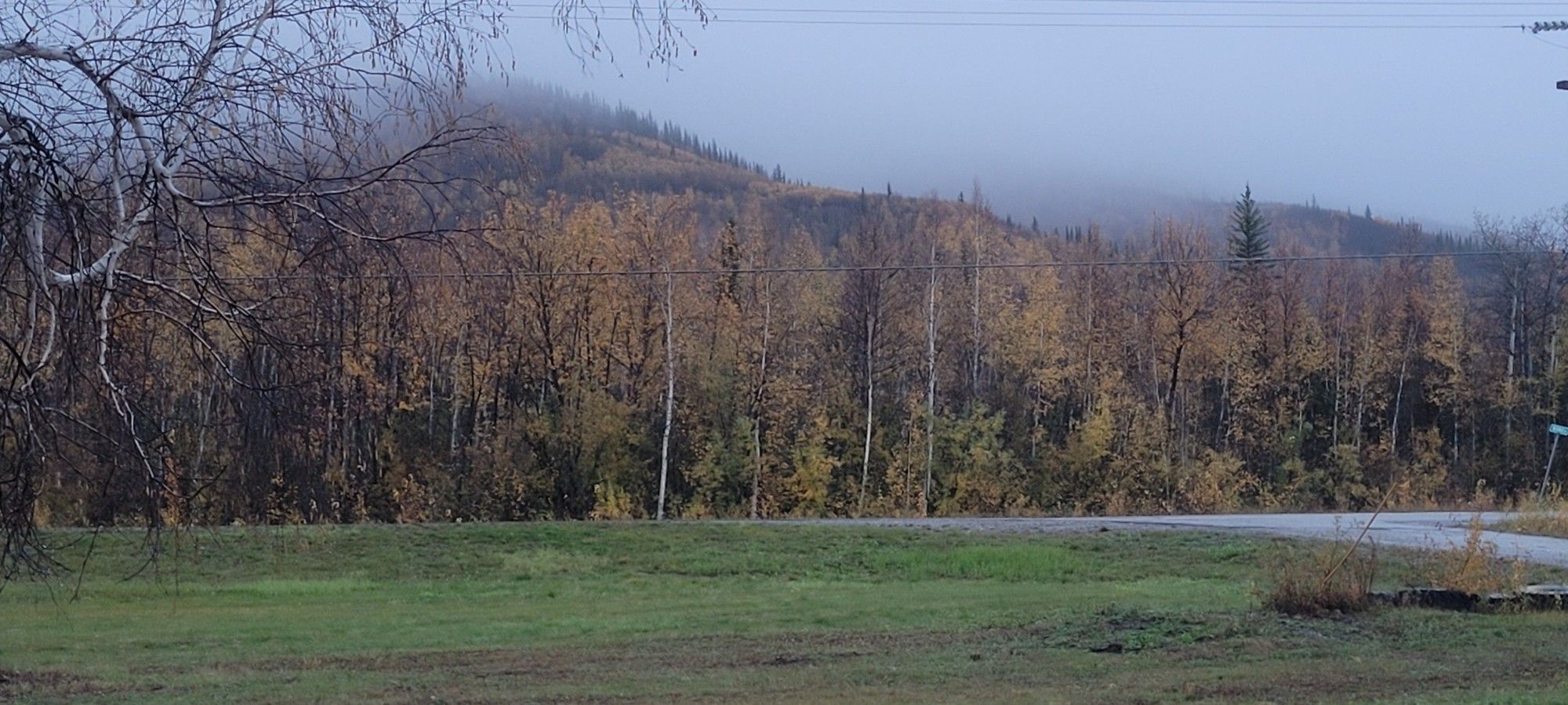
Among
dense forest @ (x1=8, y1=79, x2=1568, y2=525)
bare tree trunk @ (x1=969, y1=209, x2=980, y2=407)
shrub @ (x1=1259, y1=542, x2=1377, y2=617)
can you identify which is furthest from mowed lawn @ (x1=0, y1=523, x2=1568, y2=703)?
bare tree trunk @ (x1=969, y1=209, x2=980, y2=407)

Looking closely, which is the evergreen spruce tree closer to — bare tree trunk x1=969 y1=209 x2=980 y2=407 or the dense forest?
the dense forest

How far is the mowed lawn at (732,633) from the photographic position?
1019cm

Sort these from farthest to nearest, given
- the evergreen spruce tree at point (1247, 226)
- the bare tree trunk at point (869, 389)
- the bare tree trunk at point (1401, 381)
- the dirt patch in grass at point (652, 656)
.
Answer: the evergreen spruce tree at point (1247, 226) → the bare tree trunk at point (1401, 381) → the bare tree trunk at point (869, 389) → the dirt patch in grass at point (652, 656)

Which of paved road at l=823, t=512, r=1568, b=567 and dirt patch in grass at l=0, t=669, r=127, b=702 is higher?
dirt patch in grass at l=0, t=669, r=127, b=702

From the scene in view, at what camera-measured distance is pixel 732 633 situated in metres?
14.0

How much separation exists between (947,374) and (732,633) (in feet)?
135

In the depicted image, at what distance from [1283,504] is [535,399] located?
26348 mm

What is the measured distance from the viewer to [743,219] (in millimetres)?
62812

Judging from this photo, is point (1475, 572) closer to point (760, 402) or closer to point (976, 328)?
point (760, 402)

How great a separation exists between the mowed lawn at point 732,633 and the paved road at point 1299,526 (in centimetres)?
235

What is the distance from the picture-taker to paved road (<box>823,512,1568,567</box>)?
78.2 feet

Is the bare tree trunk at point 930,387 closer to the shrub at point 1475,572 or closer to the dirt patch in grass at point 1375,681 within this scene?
the shrub at point 1475,572

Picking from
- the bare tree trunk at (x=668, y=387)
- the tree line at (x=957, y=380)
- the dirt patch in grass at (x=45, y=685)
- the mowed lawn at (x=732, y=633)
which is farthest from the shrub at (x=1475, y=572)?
the bare tree trunk at (x=668, y=387)

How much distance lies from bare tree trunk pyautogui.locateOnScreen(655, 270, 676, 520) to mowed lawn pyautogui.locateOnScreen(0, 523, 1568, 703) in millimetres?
18354
